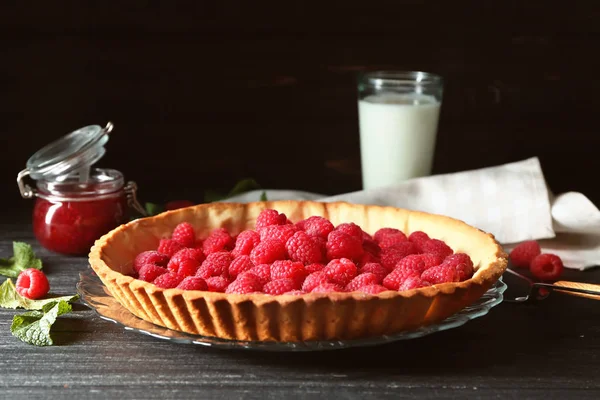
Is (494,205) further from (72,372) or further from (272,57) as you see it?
(72,372)

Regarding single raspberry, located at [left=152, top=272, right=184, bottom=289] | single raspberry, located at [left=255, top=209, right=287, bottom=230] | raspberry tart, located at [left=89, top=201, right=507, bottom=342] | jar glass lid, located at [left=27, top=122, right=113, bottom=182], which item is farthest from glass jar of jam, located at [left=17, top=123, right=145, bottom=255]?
single raspberry, located at [left=152, top=272, right=184, bottom=289]

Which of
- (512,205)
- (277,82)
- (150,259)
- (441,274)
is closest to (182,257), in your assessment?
(150,259)

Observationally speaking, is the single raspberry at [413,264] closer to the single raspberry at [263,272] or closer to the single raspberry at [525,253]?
the single raspberry at [263,272]

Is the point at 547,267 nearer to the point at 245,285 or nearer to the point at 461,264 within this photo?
the point at 461,264

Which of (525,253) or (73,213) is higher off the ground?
(73,213)

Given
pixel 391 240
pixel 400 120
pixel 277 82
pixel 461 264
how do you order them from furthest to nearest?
pixel 277 82 < pixel 400 120 < pixel 391 240 < pixel 461 264

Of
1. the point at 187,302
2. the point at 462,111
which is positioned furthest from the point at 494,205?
the point at 187,302

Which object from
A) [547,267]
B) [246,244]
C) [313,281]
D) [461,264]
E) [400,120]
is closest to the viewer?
[313,281]
